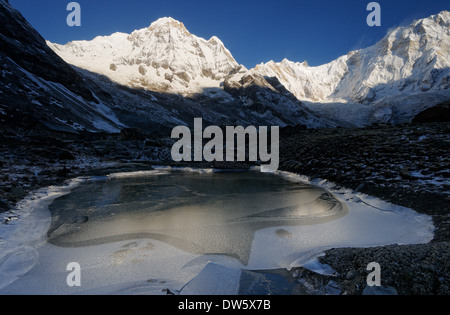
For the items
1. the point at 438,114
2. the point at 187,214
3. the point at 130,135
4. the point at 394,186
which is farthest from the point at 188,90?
the point at 394,186

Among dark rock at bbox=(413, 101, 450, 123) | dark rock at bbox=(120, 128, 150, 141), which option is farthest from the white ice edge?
dark rock at bbox=(120, 128, 150, 141)

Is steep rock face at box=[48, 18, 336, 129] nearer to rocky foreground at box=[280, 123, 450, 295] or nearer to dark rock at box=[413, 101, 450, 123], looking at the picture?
rocky foreground at box=[280, 123, 450, 295]

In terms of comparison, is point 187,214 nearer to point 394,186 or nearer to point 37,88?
point 394,186

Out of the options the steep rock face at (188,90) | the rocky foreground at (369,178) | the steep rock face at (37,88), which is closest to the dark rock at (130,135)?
the rocky foreground at (369,178)

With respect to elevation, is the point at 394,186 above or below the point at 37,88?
below

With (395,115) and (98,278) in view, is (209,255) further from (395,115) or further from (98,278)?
(395,115)

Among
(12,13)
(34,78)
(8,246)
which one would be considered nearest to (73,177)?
(8,246)
